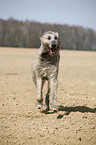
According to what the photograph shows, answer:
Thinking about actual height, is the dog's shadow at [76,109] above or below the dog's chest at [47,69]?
below

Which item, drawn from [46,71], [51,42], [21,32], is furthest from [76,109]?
[21,32]

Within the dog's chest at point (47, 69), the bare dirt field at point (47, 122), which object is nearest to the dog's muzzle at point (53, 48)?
the dog's chest at point (47, 69)

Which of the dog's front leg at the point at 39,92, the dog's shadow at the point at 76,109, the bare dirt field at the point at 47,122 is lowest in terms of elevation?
→ the dog's shadow at the point at 76,109

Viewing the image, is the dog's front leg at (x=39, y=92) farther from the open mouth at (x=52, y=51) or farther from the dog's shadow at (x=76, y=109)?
the dog's shadow at (x=76, y=109)

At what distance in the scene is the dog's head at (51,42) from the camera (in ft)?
14.5

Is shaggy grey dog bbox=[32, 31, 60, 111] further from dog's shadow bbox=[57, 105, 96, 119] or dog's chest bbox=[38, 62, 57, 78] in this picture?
dog's shadow bbox=[57, 105, 96, 119]

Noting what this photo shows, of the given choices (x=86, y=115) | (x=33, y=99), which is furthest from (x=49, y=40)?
(x=33, y=99)

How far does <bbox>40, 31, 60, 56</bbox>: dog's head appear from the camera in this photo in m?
4.42

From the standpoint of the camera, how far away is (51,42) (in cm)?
441

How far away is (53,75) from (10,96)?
100 inches

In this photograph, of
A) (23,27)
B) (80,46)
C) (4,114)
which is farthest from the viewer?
(80,46)

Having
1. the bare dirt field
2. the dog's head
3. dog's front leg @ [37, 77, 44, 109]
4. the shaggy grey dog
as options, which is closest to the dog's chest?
the shaggy grey dog

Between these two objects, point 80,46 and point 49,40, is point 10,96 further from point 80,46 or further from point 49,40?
point 80,46

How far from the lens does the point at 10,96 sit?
6844mm
